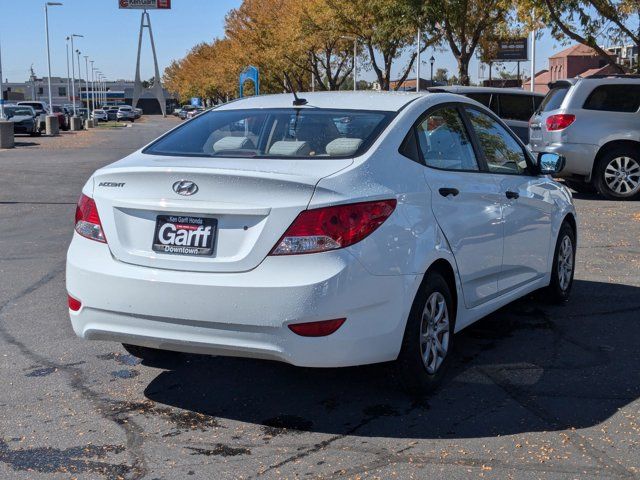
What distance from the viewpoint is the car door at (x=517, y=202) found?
593cm

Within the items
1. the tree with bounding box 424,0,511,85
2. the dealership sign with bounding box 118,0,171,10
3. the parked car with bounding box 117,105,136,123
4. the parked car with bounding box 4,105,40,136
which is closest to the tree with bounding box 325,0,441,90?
the tree with bounding box 424,0,511,85

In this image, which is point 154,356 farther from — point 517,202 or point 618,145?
point 618,145

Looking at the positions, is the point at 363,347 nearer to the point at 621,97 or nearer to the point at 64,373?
the point at 64,373

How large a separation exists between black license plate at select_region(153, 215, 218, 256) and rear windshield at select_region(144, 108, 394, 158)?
25.8 inches

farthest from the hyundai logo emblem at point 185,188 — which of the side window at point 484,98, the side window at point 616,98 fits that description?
the side window at point 484,98

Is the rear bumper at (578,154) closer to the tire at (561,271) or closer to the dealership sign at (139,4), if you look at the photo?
the tire at (561,271)

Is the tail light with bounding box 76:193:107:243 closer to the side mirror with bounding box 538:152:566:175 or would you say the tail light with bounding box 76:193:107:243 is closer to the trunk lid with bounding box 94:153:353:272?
the trunk lid with bounding box 94:153:353:272

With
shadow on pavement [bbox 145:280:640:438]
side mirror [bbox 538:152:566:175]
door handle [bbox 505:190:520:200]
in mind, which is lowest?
shadow on pavement [bbox 145:280:640:438]

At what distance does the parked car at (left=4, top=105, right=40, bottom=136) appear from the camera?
1757 inches

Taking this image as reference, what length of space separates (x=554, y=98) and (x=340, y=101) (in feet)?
35.1

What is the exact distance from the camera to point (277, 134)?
5.20m

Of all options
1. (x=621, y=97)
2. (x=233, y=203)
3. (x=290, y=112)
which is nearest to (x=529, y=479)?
(x=233, y=203)

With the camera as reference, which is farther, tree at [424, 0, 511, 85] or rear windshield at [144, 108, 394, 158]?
tree at [424, 0, 511, 85]

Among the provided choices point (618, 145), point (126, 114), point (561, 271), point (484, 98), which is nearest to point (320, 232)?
point (561, 271)
